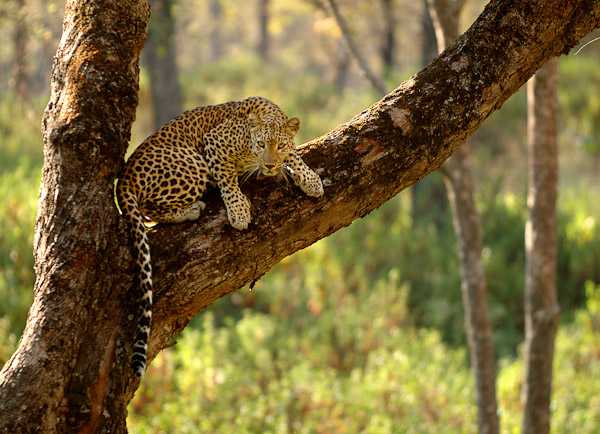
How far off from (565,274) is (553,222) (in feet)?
17.8

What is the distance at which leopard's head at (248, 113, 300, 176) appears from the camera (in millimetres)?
3947

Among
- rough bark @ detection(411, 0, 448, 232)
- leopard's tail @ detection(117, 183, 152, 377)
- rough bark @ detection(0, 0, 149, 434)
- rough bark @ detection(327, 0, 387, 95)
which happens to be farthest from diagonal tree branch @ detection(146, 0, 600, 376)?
rough bark @ detection(411, 0, 448, 232)

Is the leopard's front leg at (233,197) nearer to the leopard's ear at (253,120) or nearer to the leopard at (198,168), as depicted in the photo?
the leopard at (198,168)

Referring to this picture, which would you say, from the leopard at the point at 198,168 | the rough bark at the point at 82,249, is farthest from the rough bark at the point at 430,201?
the rough bark at the point at 82,249

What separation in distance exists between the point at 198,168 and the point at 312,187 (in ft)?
2.23

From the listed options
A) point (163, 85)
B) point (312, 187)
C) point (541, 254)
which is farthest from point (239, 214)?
point (163, 85)

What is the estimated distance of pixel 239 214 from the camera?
352 centimetres

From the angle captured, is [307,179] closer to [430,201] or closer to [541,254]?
[541,254]

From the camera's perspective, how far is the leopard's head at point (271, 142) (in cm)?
395

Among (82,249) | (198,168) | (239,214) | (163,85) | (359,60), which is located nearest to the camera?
(82,249)

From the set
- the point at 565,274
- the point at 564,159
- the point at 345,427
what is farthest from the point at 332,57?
the point at 345,427

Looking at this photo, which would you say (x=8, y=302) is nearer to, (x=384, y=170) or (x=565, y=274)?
(x=384, y=170)

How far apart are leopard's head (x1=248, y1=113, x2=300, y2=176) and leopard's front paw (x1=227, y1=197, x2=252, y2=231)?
37 cm

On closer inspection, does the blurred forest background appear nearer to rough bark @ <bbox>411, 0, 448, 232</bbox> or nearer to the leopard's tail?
rough bark @ <bbox>411, 0, 448, 232</bbox>
